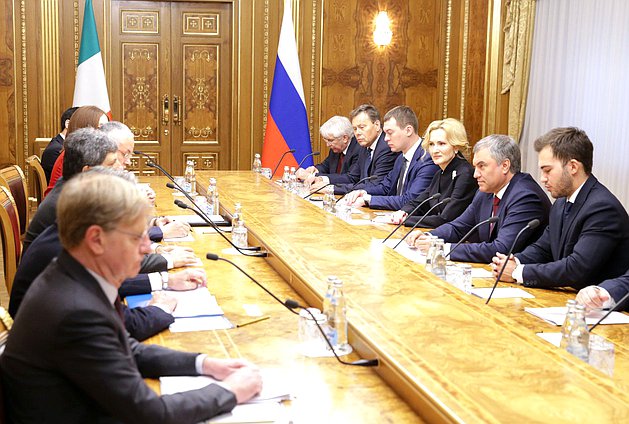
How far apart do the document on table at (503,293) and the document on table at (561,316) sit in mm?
200

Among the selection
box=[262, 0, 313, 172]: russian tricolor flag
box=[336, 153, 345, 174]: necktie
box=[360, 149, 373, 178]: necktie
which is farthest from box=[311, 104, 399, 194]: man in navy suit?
box=[262, 0, 313, 172]: russian tricolor flag

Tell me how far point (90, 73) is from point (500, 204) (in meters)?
4.83

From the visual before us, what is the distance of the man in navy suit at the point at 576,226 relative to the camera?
11.1 feet

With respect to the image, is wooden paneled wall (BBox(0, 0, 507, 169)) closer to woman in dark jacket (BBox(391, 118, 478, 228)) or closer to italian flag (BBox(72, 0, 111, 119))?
italian flag (BBox(72, 0, 111, 119))

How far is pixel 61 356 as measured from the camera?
168 centimetres

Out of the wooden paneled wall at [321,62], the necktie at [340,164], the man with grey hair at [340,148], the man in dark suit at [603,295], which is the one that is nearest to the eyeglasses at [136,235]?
the man in dark suit at [603,295]

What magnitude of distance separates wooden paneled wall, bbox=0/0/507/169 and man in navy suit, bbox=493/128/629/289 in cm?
499

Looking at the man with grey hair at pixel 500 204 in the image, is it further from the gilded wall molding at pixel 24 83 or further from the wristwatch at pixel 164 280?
the gilded wall molding at pixel 24 83

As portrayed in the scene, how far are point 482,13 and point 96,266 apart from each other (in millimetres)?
7707

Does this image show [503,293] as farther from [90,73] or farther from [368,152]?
[90,73]

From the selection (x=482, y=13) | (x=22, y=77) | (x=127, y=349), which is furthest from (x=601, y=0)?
(x=127, y=349)

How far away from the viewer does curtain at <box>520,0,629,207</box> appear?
702 cm

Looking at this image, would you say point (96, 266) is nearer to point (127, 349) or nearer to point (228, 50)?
point (127, 349)

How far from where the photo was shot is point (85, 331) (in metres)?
1.68
